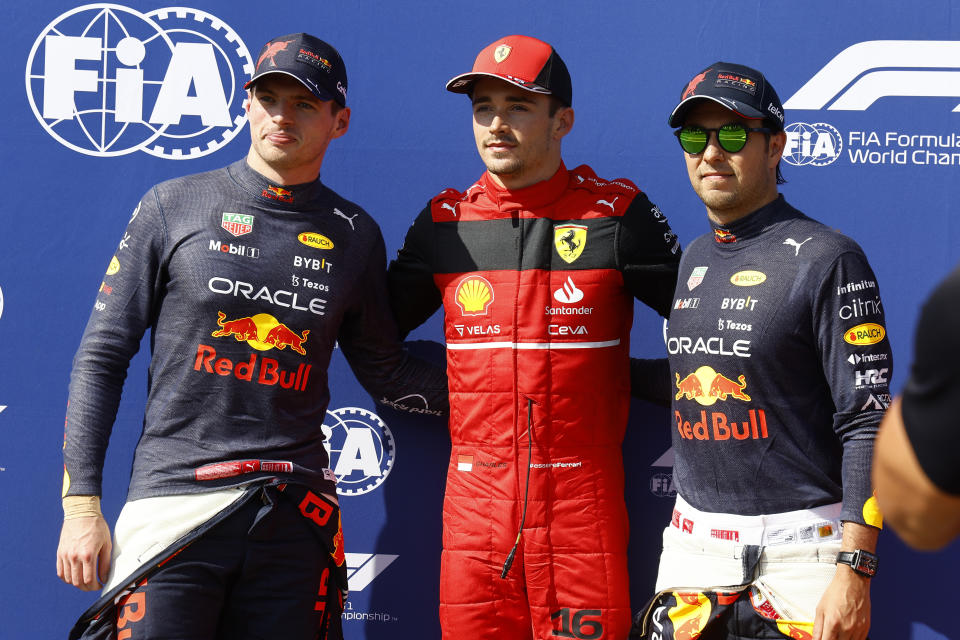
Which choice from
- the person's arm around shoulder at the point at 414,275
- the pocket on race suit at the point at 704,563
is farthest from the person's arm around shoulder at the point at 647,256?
the pocket on race suit at the point at 704,563

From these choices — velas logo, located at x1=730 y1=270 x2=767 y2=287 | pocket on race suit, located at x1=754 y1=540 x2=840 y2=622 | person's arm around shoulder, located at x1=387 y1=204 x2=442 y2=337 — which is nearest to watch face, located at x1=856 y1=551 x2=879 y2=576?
A: pocket on race suit, located at x1=754 y1=540 x2=840 y2=622

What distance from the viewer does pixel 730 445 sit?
2178 mm

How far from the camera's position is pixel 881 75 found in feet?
9.43

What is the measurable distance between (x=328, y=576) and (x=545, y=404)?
0.71 m

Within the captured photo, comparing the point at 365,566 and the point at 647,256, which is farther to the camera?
the point at 365,566

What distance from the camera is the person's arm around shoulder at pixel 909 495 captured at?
939mm

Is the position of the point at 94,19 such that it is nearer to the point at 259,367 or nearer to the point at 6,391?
the point at 6,391

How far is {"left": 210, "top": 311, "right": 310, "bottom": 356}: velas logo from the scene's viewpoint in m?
2.38

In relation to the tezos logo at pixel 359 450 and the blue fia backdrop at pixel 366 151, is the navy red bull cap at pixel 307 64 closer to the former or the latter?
the blue fia backdrop at pixel 366 151

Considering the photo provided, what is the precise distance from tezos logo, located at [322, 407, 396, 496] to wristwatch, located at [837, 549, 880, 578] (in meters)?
1.44

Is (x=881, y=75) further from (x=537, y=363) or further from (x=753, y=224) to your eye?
(x=537, y=363)

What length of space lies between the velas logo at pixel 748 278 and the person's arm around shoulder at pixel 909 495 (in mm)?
1226

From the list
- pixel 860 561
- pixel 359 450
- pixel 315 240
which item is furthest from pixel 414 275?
pixel 860 561

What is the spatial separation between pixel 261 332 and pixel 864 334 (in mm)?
1406
